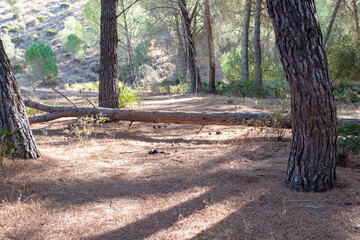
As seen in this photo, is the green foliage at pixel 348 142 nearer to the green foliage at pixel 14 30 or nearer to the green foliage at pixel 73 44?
the green foliage at pixel 73 44

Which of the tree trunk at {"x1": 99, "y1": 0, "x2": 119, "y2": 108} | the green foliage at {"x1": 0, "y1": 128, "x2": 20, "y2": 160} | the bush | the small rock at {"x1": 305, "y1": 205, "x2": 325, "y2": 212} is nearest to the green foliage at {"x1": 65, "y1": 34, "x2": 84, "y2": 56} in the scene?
the bush

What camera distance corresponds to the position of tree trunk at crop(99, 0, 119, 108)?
5719 millimetres

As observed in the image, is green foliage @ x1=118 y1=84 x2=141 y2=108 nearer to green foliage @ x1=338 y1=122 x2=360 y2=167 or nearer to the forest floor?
the forest floor

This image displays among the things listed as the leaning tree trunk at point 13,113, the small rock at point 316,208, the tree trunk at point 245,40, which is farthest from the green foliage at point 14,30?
the small rock at point 316,208

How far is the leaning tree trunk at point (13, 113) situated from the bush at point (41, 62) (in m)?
28.6

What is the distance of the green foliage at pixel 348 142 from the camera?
2884mm

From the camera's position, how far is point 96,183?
280 cm

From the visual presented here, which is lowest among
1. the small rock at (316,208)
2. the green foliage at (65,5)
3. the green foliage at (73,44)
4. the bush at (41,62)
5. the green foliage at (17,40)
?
the small rock at (316,208)

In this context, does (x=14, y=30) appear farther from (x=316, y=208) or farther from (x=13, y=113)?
(x=316, y=208)

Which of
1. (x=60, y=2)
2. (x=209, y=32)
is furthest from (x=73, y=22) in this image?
(x=209, y=32)

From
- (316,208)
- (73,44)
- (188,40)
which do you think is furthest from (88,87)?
(73,44)

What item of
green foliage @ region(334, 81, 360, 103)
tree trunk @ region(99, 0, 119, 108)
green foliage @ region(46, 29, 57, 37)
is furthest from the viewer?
green foliage @ region(46, 29, 57, 37)

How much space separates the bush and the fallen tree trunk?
2623cm

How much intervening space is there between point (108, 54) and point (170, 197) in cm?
418
